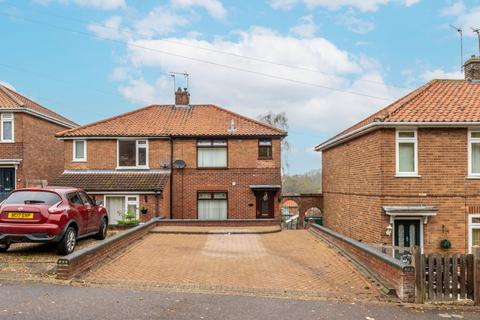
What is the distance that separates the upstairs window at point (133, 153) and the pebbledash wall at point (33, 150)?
17.0 feet

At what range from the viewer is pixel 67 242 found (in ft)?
31.8

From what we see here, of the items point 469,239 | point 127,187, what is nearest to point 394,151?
point 469,239

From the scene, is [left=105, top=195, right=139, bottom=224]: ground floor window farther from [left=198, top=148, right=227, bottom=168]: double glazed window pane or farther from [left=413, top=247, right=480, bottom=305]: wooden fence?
[left=413, top=247, right=480, bottom=305]: wooden fence

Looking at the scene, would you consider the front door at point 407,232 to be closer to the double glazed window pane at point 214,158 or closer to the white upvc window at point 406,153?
the white upvc window at point 406,153

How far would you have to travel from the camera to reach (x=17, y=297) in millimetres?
6547

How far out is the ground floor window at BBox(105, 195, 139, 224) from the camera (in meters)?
19.5

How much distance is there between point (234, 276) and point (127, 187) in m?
11.8

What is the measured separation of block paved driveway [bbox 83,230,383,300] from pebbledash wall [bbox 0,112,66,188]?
11969mm

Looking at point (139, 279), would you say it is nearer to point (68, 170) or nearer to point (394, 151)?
point (394, 151)

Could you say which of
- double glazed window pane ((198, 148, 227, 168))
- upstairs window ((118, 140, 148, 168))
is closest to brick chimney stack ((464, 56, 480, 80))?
double glazed window pane ((198, 148, 227, 168))

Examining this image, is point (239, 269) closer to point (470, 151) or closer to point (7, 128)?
point (470, 151)

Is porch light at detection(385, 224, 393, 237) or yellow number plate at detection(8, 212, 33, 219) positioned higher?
yellow number plate at detection(8, 212, 33, 219)

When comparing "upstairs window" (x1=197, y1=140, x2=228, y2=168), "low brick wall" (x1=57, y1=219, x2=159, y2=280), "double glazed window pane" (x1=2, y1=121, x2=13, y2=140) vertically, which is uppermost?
"double glazed window pane" (x1=2, y1=121, x2=13, y2=140)

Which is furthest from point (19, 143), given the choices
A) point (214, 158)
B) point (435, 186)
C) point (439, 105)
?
point (439, 105)
